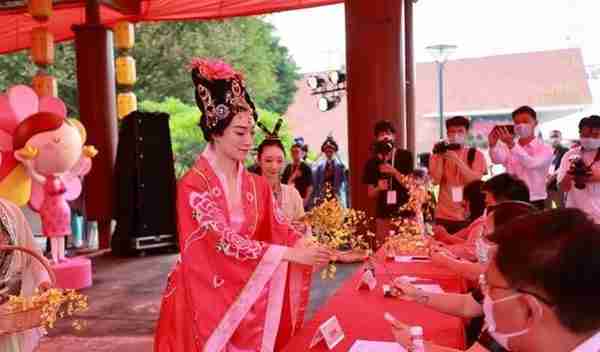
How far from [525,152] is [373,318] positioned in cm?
275

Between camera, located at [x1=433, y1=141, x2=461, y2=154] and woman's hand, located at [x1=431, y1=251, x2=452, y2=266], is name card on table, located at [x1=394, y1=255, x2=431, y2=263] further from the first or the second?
camera, located at [x1=433, y1=141, x2=461, y2=154]

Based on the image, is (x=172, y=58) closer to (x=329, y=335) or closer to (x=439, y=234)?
(x=439, y=234)

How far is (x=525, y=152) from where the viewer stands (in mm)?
4270

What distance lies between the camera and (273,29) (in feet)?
49.5


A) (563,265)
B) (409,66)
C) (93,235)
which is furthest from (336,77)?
(563,265)

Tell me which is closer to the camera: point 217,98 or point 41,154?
point 217,98

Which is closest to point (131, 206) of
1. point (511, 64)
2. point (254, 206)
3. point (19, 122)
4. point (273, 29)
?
point (19, 122)

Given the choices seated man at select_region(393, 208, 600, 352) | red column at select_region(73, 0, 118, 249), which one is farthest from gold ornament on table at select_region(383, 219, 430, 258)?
red column at select_region(73, 0, 118, 249)

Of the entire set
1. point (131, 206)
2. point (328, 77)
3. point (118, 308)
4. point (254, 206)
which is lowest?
point (118, 308)

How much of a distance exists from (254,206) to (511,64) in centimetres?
1485

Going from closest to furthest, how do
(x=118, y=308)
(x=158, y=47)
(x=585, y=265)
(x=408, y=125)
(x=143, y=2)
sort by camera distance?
(x=585, y=265)
(x=118, y=308)
(x=408, y=125)
(x=143, y=2)
(x=158, y=47)

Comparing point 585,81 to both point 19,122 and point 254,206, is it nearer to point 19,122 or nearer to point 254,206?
point 19,122

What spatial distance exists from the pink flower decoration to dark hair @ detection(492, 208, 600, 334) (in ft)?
4.66

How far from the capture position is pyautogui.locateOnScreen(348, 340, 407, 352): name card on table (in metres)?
1.66
